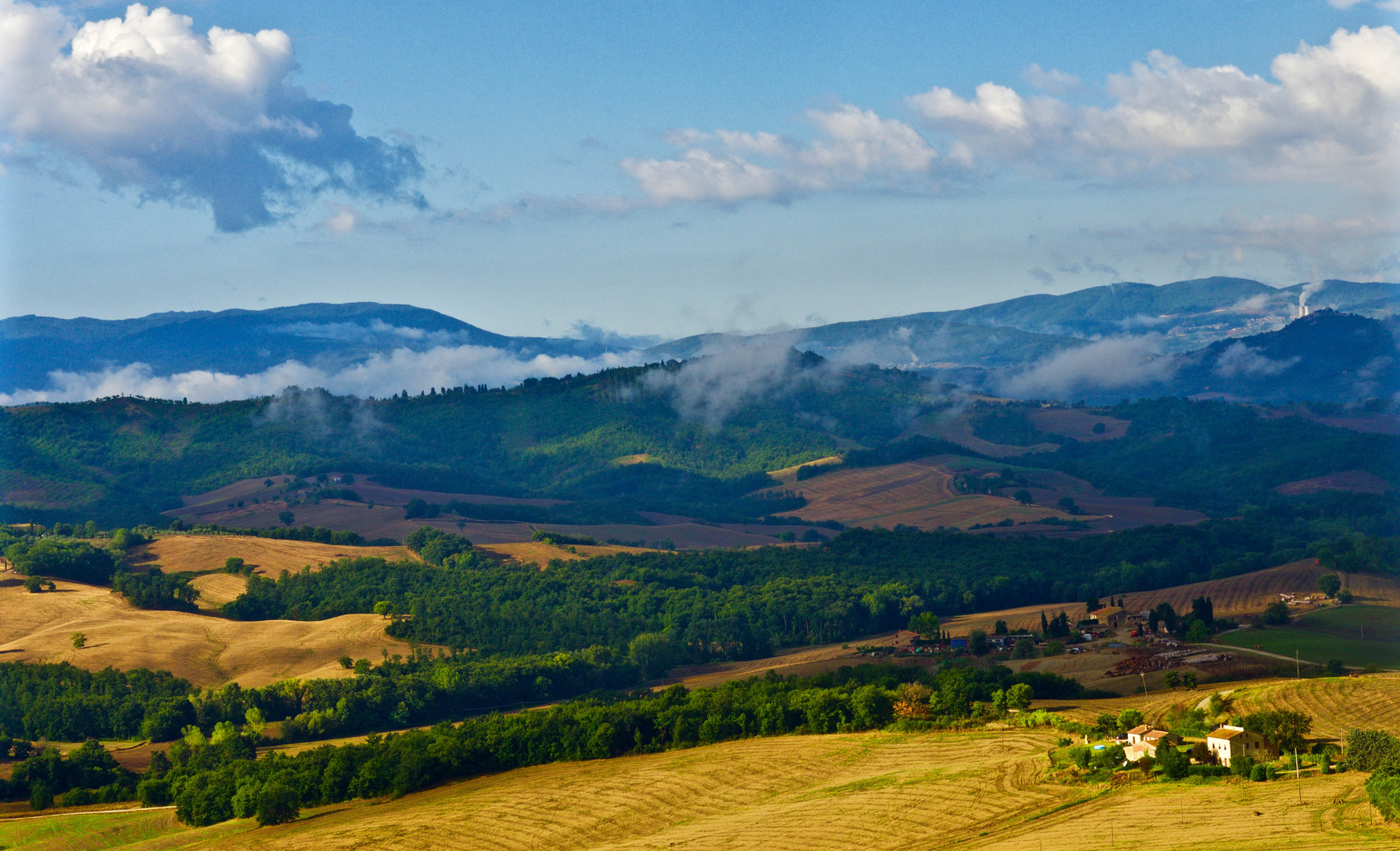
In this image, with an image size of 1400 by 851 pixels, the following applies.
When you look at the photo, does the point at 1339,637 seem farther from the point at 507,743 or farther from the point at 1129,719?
the point at 507,743

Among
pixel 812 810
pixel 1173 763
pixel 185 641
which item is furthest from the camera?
pixel 185 641

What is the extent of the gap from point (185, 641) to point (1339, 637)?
5014 inches

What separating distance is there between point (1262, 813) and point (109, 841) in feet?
244

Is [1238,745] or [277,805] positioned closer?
[1238,745]

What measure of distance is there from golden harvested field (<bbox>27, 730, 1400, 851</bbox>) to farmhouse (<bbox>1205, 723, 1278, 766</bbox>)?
4.72 meters

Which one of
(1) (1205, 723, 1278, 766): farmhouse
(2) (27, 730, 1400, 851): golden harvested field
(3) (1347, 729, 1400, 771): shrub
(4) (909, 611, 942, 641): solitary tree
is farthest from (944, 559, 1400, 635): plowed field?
(3) (1347, 729, 1400, 771): shrub

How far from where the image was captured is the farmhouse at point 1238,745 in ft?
286

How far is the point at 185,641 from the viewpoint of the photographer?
6791 inches

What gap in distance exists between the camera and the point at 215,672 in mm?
164250

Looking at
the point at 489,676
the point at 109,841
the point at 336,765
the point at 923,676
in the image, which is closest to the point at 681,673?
the point at 489,676

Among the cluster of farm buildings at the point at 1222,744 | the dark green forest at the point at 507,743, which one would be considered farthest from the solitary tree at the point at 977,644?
the cluster of farm buildings at the point at 1222,744

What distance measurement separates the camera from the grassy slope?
139500 mm

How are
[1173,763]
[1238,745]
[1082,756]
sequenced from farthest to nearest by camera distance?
[1082,756] → [1238,745] → [1173,763]

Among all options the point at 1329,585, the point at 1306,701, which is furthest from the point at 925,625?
the point at 1306,701
